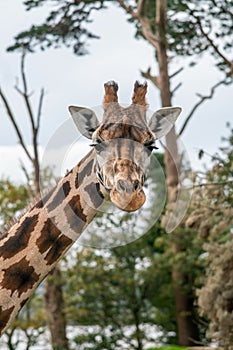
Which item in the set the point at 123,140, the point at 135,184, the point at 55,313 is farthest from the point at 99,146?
the point at 55,313

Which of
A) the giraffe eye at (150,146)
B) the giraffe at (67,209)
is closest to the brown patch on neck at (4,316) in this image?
the giraffe at (67,209)

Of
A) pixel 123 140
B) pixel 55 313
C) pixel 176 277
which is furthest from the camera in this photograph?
pixel 176 277

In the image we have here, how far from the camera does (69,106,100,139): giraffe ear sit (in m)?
4.33

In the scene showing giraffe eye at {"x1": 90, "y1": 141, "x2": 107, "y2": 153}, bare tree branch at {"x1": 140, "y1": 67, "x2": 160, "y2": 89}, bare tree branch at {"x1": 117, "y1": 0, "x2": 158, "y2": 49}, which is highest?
bare tree branch at {"x1": 117, "y1": 0, "x2": 158, "y2": 49}

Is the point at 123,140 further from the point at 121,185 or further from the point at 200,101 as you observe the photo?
the point at 200,101

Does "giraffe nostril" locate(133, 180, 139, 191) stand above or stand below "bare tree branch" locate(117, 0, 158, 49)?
below

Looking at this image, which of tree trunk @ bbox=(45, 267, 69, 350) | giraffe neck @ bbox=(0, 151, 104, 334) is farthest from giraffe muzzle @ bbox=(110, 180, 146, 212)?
tree trunk @ bbox=(45, 267, 69, 350)

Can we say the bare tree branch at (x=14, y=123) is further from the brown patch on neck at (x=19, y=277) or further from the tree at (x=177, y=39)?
the brown patch on neck at (x=19, y=277)

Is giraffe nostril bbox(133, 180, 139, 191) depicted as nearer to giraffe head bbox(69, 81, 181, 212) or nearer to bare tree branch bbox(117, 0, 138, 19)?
giraffe head bbox(69, 81, 181, 212)

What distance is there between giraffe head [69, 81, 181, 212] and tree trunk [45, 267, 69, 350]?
345 inches

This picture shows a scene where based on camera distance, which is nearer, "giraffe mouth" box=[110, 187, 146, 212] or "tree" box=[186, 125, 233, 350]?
"giraffe mouth" box=[110, 187, 146, 212]

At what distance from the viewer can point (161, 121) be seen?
14.7 ft

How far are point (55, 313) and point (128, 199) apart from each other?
9557 mm

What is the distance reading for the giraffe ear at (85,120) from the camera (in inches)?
170
